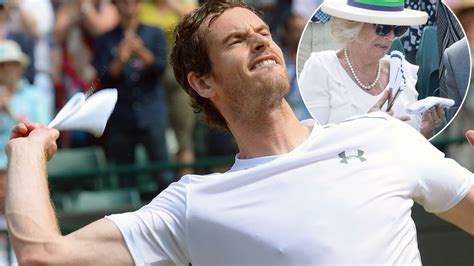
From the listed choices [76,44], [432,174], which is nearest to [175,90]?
[76,44]

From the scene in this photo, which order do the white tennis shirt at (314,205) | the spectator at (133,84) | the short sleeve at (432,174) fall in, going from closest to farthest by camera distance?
the white tennis shirt at (314,205), the short sleeve at (432,174), the spectator at (133,84)

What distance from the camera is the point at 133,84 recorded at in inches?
325

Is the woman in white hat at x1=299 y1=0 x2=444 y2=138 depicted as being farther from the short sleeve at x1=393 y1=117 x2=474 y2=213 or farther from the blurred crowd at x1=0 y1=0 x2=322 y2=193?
the blurred crowd at x1=0 y1=0 x2=322 y2=193

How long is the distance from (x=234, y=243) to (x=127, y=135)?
16.4ft

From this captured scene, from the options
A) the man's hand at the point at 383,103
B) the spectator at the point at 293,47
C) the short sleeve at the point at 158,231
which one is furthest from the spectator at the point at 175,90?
the short sleeve at the point at 158,231

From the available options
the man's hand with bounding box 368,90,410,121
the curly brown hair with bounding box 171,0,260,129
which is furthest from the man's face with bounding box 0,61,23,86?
the man's hand with bounding box 368,90,410,121

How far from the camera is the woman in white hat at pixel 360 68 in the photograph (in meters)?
3.58

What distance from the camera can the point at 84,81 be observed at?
27.7ft

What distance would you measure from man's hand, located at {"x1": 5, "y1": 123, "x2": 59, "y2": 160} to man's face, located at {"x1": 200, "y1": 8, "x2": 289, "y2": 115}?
20.7 inches

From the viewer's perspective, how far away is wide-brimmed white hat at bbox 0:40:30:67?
26.5ft

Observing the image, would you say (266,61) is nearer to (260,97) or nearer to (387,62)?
(260,97)

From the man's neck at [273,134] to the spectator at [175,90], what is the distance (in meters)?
4.68

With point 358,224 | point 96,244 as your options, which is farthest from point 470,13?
point 96,244

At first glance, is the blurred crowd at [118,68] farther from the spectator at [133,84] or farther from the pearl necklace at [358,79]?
the pearl necklace at [358,79]
